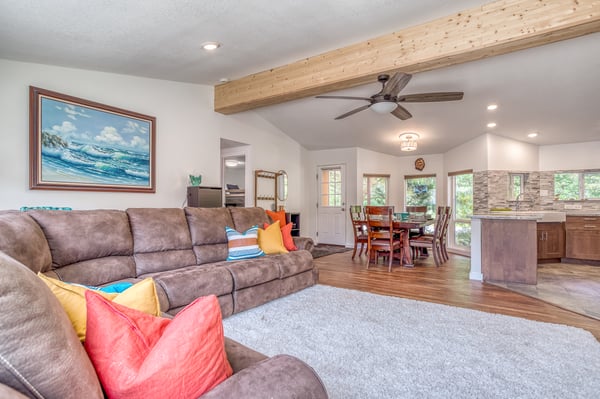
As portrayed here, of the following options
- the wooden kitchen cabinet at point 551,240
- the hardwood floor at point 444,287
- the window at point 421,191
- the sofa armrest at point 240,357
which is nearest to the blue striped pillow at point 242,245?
the hardwood floor at point 444,287

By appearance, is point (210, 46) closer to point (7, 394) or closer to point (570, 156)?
point (7, 394)

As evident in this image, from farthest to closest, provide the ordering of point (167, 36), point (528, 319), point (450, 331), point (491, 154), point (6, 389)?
point (491, 154)
point (167, 36)
point (528, 319)
point (450, 331)
point (6, 389)

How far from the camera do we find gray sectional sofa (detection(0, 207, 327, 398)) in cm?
186

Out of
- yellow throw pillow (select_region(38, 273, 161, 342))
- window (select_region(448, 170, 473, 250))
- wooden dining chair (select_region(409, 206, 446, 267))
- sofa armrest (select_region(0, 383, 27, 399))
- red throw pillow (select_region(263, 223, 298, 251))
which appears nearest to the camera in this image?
sofa armrest (select_region(0, 383, 27, 399))

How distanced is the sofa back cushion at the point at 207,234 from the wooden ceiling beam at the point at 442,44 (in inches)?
82.6

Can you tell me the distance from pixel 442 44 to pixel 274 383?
3499 mm

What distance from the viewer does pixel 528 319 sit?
2.83 meters

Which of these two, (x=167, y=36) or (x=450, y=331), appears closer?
(x=450, y=331)

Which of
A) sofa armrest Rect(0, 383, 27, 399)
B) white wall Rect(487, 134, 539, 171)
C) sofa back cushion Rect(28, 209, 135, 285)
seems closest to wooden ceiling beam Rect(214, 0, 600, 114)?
sofa back cushion Rect(28, 209, 135, 285)

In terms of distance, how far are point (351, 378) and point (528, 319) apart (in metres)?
1.96

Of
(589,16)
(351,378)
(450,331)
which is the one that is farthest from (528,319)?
(589,16)

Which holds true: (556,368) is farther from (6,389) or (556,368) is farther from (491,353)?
(6,389)

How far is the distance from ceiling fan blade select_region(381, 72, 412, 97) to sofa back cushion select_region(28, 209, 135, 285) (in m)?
2.93

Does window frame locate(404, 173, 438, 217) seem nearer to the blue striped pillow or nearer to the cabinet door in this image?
the cabinet door
